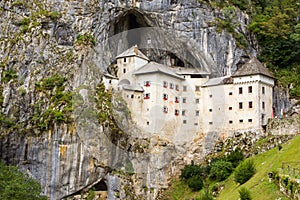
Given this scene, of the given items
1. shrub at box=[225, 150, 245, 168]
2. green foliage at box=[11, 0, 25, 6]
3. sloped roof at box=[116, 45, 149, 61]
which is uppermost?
green foliage at box=[11, 0, 25, 6]

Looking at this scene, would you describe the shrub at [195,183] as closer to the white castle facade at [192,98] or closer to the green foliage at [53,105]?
the white castle facade at [192,98]

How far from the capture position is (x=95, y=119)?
62688 millimetres

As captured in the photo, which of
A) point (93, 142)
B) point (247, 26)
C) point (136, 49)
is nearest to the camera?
point (93, 142)

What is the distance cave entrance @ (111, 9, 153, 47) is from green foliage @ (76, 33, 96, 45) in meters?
4.16

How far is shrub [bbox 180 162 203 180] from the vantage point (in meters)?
62.3

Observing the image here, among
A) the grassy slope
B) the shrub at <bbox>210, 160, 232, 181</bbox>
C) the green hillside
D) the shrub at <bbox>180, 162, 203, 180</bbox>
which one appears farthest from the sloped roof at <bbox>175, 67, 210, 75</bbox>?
the grassy slope

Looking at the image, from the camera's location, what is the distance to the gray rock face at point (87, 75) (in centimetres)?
6162

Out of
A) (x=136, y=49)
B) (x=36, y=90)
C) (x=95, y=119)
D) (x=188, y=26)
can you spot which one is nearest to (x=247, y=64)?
(x=188, y=26)

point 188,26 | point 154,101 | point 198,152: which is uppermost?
point 188,26

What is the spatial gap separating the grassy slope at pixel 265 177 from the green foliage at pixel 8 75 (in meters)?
29.7

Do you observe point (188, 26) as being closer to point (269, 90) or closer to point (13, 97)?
point (269, 90)

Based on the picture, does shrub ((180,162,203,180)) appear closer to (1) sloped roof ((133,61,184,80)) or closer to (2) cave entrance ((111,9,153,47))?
(1) sloped roof ((133,61,184,80))

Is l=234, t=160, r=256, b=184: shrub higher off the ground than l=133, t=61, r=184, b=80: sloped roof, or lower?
lower

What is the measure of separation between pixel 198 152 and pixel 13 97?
79.1ft
